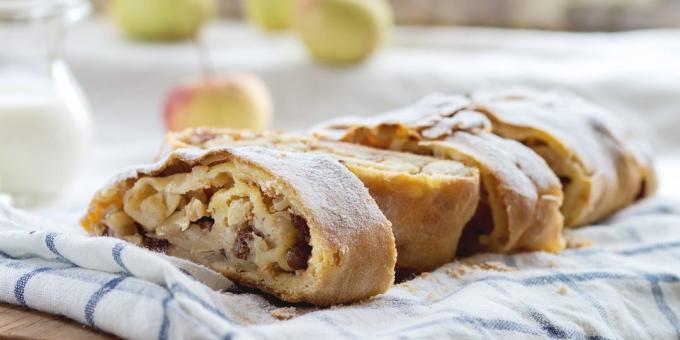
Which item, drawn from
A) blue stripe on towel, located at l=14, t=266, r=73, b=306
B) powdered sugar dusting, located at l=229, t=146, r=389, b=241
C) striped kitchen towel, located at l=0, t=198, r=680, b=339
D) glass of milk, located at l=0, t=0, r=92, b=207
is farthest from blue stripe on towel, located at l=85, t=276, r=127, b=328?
glass of milk, located at l=0, t=0, r=92, b=207

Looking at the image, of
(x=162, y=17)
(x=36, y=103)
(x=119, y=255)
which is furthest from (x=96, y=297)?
(x=162, y=17)

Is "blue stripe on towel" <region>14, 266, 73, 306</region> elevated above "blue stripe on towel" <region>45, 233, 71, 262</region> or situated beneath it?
situated beneath

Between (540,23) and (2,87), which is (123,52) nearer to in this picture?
(2,87)

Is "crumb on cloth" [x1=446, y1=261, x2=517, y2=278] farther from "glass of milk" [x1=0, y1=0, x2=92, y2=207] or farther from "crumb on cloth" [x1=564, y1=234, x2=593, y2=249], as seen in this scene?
"glass of milk" [x1=0, y1=0, x2=92, y2=207]

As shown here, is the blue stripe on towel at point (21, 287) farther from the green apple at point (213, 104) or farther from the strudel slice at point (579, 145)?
the green apple at point (213, 104)

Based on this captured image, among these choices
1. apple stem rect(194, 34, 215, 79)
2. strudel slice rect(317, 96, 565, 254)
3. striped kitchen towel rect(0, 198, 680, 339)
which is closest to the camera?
striped kitchen towel rect(0, 198, 680, 339)

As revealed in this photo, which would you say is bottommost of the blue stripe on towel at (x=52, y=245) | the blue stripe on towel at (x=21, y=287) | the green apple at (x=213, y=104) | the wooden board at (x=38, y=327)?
the green apple at (x=213, y=104)

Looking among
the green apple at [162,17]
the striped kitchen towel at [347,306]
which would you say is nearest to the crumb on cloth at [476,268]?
the striped kitchen towel at [347,306]

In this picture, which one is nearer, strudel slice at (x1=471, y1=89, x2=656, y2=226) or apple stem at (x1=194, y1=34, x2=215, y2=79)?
strudel slice at (x1=471, y1=89, x2=656, y2=226)
